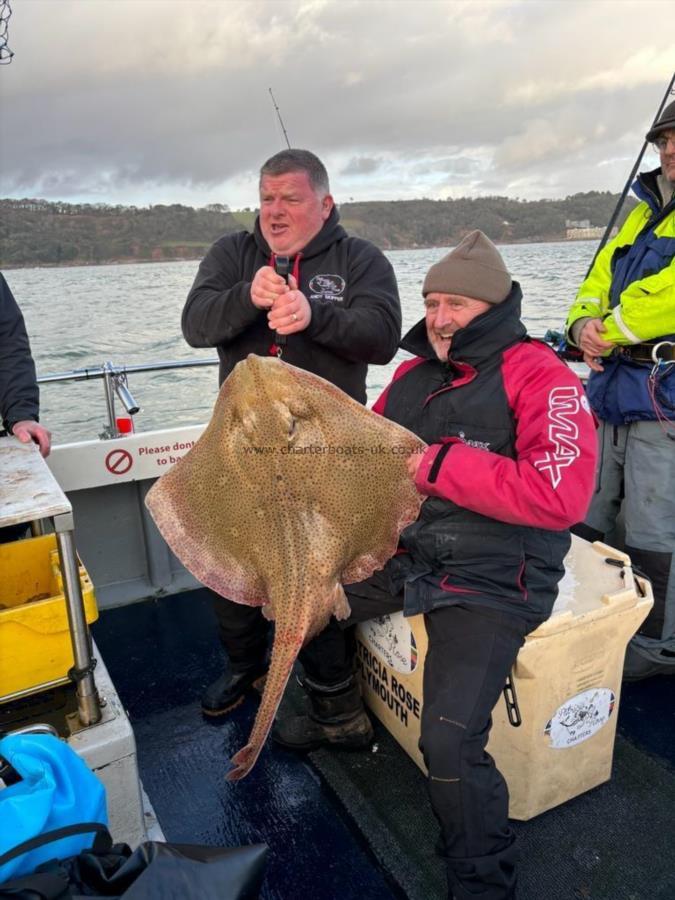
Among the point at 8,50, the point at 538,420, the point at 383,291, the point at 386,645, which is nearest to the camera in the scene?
the point at 538,420

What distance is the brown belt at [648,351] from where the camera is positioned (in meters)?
3.41

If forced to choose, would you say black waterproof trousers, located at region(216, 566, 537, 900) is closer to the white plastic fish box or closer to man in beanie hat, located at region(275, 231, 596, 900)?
man in beanie hat, located at region(275, 231, 596, 900)

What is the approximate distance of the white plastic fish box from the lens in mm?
2488

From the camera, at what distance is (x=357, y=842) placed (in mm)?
2676

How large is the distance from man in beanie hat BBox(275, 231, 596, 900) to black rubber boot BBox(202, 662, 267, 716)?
114 cm

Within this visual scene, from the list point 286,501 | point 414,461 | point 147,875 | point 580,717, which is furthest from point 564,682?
point 147,875

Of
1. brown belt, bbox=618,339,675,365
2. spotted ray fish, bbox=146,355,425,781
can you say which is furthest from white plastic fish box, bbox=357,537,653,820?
brown belt, bbox=618,339,675,365

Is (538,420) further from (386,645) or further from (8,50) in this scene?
(8,50)

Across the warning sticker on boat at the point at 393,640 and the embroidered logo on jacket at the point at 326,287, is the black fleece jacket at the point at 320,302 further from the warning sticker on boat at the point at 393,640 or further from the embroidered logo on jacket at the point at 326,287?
the warning sticker on boat at the point at 393,640

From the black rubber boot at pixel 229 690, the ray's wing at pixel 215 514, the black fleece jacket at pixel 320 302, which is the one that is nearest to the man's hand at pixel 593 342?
the black fleece jacket at pixel 320 302

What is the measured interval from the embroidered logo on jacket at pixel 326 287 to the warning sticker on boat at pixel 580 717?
209 centimetres

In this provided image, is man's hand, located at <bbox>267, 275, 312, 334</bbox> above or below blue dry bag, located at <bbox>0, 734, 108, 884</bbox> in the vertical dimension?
above

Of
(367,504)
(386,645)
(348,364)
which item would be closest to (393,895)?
(386,645)

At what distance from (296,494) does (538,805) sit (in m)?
1.74
